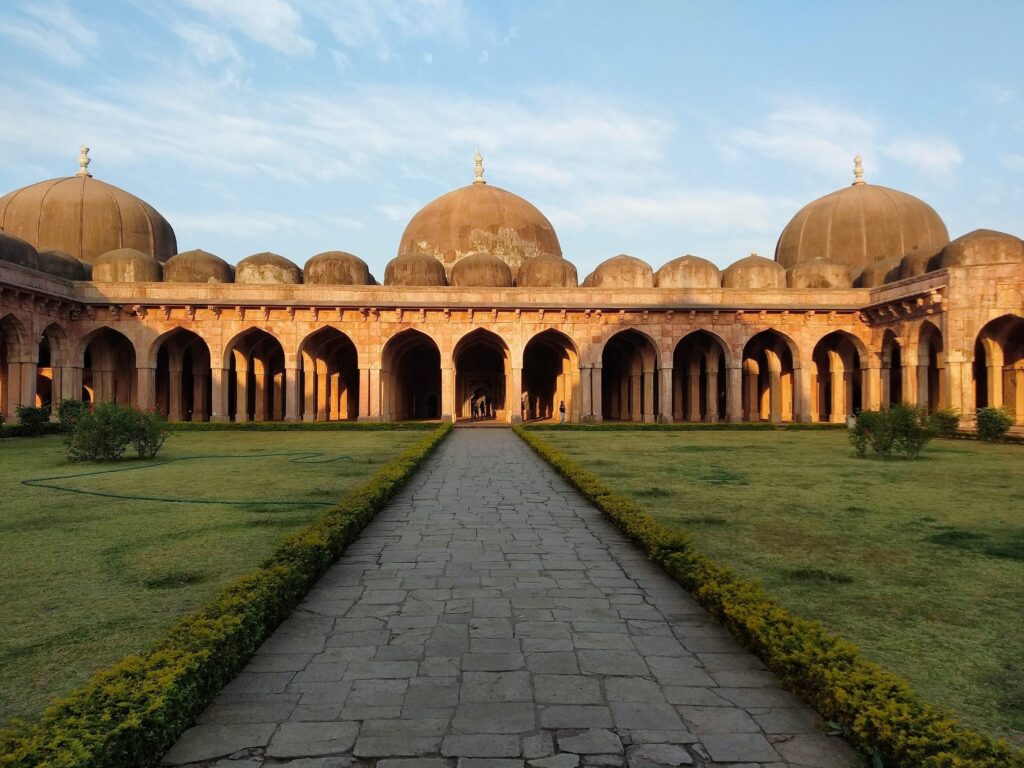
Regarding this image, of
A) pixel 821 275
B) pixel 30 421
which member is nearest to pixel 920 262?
pixel 821 275

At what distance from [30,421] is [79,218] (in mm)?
15272

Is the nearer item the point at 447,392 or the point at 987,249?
the point at 987,249

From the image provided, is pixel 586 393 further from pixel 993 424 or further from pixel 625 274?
pixel 993 424

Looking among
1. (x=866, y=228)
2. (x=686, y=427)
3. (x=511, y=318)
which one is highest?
(x=866, y=228)

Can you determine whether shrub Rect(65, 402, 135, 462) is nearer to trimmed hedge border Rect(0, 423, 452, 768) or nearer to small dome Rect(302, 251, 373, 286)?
trimmed hedge border Rect(0, 423, 452, 768)

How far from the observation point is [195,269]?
25.8m

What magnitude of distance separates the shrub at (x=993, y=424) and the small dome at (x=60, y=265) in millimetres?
29835

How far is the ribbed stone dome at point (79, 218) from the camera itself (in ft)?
96.8

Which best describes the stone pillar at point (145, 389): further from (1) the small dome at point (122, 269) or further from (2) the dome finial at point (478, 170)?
(2) the dome finial at point (478, 170)

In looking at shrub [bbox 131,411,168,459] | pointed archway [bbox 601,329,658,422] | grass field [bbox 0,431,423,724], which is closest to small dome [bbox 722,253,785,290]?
pointed archway [bbox 601,329,658,422]

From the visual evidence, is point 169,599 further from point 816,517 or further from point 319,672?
point 816,517

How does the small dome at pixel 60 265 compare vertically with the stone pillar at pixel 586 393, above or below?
above

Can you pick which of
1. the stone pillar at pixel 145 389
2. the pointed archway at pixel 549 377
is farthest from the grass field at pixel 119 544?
the pointed archway at pixel 549 377

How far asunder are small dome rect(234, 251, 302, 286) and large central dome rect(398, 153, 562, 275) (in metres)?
5.64
